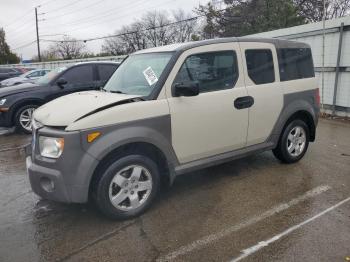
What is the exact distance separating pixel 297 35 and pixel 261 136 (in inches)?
257

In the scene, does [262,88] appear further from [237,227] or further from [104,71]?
[104,71]

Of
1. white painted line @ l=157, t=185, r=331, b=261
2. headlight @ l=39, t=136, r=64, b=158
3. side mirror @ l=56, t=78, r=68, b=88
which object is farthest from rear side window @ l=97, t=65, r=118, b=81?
white painted line @ l=157, t=185, r=331, b=261

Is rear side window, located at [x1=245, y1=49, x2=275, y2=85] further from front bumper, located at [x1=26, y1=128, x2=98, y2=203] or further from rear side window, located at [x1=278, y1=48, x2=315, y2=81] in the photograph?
front bumper, located at [x1=26, y1=128, x2=98, y2=203]

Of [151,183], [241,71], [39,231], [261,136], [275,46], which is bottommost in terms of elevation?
[39,231]

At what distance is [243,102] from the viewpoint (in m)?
4.48

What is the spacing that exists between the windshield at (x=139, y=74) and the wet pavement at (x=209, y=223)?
4.63 ft

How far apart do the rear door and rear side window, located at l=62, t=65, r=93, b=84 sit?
5248 millimetres

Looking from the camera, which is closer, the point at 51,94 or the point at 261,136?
the point at 261,136

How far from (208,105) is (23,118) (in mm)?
5865

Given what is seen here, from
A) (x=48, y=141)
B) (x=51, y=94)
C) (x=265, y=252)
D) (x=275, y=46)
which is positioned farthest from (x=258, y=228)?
(x=51, y=94)

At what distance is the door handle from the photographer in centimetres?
443

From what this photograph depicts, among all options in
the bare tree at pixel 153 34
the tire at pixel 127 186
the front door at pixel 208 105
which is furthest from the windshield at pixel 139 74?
the bare tree at pixel 153 34

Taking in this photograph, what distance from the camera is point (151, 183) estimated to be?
3.86 metres

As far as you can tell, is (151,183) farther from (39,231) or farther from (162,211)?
(39,231)
